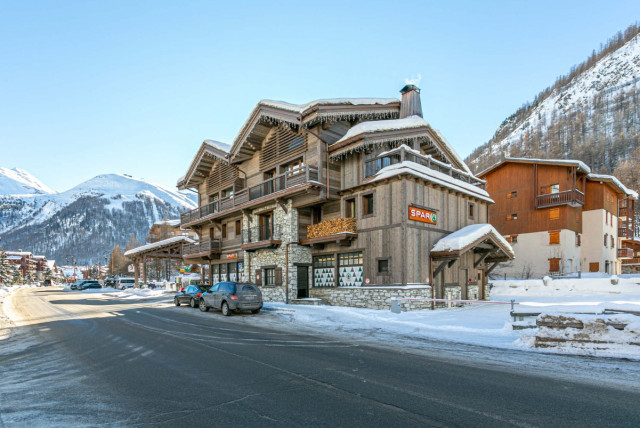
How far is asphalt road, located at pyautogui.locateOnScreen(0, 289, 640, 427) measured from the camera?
516cm

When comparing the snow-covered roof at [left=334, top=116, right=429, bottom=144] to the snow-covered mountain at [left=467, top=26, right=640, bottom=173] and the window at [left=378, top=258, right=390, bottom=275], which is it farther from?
the snow-covered mountain at [left=467, top=26, right=640, bottom=173]

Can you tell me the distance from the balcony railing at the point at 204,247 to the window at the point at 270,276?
802 cm

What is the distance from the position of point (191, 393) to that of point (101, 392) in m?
1.58

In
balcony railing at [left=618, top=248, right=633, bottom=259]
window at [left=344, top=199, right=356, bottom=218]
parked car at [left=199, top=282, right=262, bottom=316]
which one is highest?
window at [left=344, top=199, right=356, bottom=218]

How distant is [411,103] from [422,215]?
8.49 m

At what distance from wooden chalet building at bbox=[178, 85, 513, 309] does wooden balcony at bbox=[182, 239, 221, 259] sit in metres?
4.84

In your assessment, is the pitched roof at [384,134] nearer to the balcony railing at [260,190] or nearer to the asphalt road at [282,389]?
the balcony railing at [260,190]

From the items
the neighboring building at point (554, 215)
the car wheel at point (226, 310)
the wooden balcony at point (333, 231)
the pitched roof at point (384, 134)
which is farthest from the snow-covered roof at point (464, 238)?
the neighboring building at point (554, 215)

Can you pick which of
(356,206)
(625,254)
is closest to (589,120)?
(625,254)

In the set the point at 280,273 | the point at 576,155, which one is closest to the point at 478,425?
the point at 280,273

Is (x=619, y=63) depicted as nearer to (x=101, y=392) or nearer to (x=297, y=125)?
(x=297, y=125)

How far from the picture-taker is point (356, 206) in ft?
73.0

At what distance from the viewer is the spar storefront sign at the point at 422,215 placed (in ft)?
66.0

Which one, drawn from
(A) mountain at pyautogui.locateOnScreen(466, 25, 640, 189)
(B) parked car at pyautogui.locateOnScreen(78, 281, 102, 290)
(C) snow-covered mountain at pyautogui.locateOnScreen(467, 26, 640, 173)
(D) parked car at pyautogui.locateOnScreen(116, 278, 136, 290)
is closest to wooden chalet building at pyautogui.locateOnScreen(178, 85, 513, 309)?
(D) parked car at pyautogui.locateOnScreen(116, 278, 136, 290)
